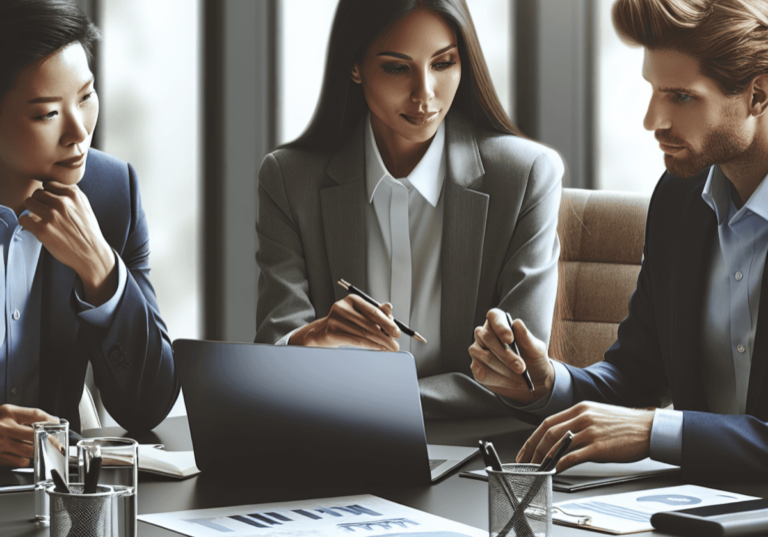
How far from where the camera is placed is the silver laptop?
1.19m

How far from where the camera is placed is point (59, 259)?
173cm

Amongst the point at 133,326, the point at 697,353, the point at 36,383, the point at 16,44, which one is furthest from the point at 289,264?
the point at 697,353

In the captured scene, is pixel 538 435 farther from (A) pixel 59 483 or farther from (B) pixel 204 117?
(B) pixel 204 117

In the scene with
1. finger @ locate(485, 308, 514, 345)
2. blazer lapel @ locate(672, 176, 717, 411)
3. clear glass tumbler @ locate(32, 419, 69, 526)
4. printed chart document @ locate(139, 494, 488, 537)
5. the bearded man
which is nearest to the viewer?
printed chart document @ locate(139, 494, 488, 537)

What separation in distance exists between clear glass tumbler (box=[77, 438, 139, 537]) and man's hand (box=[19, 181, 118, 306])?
83cm

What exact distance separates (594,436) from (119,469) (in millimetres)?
712

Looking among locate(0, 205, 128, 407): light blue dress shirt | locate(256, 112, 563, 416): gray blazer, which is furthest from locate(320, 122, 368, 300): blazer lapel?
locate(0, 205, 128, 407): light blue dress shirt

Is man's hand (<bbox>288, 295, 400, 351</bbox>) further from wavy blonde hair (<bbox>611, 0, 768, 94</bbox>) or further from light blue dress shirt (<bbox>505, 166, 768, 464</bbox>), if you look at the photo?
wavy blonde hair (<bbox>611, 0, 768, 94</bbox>)

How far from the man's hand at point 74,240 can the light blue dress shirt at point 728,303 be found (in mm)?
880

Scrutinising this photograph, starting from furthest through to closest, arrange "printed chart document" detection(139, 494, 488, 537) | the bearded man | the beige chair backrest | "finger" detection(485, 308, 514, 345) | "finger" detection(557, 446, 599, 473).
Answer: the beige chair backrest < the bearded man < "finger" detection(485, 308, 514, 345) < "finger" detection(557, 446, 599, 473) < "printed chart document" detection(139, 494, 488, 537)

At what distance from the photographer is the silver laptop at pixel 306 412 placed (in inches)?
46.7

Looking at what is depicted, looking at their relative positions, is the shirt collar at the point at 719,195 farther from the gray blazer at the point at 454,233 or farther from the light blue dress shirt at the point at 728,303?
the gray blazer at the point at 454,233

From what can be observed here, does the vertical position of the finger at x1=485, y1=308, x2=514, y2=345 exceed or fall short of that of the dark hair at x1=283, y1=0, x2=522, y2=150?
it falls short

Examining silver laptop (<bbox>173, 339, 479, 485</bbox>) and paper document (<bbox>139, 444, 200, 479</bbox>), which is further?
paper document (<bbox>139, 444, 200, 479</bbox>)
